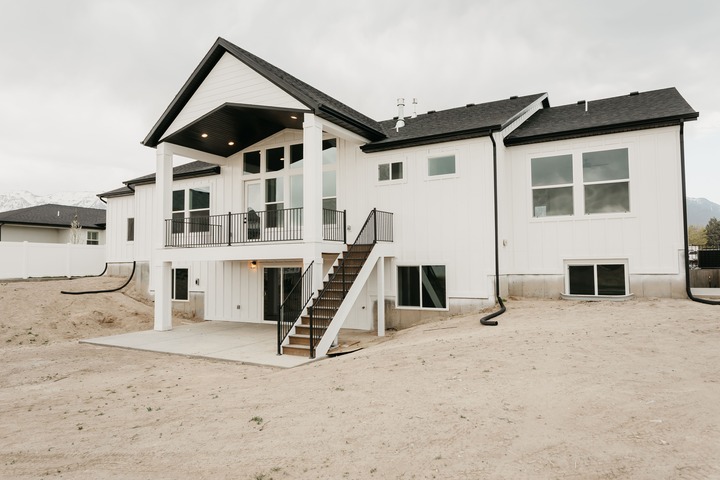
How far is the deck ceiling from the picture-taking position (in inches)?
523

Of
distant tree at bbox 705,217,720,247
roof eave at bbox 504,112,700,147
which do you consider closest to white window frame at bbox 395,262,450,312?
roof eave at bbox 504,112,700,147

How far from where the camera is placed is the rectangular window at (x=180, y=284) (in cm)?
1792

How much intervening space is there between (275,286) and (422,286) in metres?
5.79

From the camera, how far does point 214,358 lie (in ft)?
33.8

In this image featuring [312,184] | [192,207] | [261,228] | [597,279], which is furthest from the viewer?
[192,207]

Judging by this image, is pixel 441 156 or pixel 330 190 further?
pixel 330 190

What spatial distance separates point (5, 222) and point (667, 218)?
3430 cm

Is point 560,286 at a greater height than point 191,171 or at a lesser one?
lesser

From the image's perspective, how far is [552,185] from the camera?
12703mm

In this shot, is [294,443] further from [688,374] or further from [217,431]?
[688,374]

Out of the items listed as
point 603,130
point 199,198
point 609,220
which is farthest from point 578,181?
point 199,198

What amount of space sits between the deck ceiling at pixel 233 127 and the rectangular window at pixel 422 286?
19.5ft

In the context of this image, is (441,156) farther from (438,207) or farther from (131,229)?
(131,229)

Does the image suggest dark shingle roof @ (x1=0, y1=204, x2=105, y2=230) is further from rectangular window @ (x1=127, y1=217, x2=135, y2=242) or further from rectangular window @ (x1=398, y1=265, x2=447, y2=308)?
rectangular window @ (x1=398, y1=265, x2=447, y2=308)
